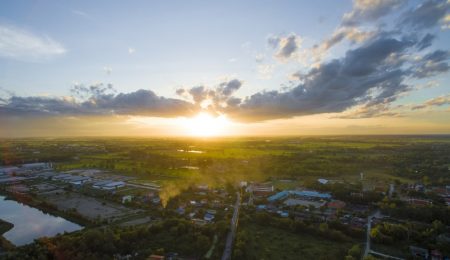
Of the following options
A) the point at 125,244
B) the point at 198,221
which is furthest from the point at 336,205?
the point at 125,244

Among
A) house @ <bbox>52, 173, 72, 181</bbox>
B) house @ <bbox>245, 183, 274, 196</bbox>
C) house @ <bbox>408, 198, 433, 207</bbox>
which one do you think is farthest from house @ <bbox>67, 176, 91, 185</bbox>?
house @ <bbox>408, 198, 433, 207</bbox>

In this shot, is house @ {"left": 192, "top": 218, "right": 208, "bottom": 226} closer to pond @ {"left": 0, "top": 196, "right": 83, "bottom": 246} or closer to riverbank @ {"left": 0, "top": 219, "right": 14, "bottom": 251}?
pond @ {"left": 0, "top": 196, "right": 83, "bottom": 246}

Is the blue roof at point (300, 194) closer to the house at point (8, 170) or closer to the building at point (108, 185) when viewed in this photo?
the building at point (108, 185)

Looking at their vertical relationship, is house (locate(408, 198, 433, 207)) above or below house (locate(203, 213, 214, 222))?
above

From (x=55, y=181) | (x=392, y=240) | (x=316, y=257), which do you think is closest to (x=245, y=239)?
(x=316, y=257)

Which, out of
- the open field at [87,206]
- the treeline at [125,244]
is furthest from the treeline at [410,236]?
the open field at [87,206]

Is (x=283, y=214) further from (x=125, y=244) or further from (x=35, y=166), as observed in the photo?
(x=35, y=166)

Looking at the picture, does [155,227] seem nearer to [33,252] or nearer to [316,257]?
[33,252]

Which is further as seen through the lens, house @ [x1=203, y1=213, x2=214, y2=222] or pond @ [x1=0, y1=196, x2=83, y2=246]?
house @ [x1=203, y1=213, x2=214, y2=222]
